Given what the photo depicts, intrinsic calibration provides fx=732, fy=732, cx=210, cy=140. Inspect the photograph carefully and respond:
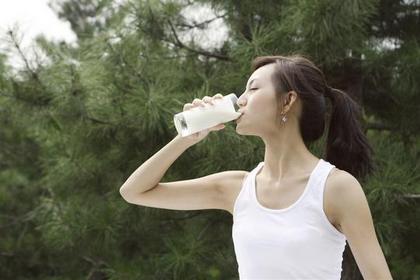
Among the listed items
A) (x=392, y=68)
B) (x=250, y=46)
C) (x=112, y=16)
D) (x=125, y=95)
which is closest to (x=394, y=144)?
(x=392, y=68)

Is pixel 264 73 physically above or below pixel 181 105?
above

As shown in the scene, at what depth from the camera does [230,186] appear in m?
1.34

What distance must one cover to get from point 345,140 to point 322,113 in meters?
0.06

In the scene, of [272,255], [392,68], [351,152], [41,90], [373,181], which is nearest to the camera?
[272,255]

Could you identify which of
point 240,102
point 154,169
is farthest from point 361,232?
point 154,169

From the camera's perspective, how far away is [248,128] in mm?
1254

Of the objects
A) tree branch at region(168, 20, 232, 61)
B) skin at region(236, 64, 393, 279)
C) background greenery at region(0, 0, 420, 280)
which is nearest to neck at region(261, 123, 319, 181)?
skin at region(236, 64, 393, 279)

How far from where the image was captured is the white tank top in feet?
3.82

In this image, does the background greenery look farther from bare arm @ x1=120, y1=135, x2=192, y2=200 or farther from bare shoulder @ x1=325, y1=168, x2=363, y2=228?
bare shoulder @ x1=325, y1=168, x2=363, y2=228

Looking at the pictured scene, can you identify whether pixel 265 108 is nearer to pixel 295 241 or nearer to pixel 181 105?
pixel 295 241

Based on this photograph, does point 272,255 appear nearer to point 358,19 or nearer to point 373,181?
point 373,181

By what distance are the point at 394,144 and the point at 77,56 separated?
135 centimetres

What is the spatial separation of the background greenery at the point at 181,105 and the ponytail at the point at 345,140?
3.14 ft

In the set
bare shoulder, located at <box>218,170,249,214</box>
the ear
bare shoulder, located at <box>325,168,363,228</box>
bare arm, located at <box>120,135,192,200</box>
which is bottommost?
bare shoulder, located at <box>325,168,363,228</box>
